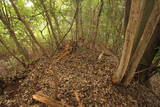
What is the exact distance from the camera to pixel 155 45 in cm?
269

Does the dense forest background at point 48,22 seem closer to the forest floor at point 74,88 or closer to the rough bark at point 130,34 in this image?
the forest floor at point 74,88

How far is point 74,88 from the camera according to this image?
2.43m

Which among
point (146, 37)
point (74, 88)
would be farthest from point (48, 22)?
point (146, 37)

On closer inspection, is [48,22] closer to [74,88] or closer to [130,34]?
[74,88]

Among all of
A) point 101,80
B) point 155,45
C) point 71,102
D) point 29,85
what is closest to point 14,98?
point 29,85

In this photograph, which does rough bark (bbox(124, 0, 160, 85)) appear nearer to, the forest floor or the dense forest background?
the forest floor

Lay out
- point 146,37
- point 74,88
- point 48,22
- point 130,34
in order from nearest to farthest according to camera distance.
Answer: point 130,34 < point 146,37 < point 74,88 < point 48,22

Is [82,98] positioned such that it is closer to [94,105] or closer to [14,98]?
[94,105]

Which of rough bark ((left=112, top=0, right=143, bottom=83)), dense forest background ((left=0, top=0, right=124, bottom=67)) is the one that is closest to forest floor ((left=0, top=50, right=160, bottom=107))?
rough bark ((left=112, top=0, right=143, bottom=83))

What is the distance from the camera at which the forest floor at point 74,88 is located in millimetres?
2197

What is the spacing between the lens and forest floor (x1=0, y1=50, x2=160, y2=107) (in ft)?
7.21

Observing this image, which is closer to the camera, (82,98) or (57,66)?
(82,98)

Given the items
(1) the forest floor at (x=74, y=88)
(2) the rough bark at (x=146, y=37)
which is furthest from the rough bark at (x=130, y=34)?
(1) the forest floor at (x=74, y=88)

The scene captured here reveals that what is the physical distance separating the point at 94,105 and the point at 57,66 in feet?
5.49
